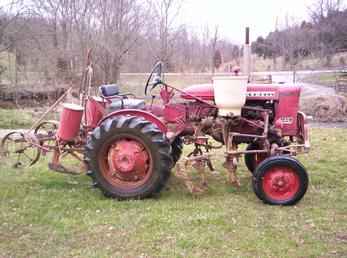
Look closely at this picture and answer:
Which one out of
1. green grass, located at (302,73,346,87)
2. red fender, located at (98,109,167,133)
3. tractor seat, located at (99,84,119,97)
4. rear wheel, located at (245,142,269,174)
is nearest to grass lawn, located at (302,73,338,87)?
green grass, located at (302,73,346,87)

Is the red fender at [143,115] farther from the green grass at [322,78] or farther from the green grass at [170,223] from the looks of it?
the green grass at [322,78]

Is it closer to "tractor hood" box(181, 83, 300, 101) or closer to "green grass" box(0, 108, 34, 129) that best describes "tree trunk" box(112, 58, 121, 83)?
"green grass" box(0, 108, 34, 129)

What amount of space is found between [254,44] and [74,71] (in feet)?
61.0

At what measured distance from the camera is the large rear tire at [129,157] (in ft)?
14.5

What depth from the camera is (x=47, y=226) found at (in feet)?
12.4

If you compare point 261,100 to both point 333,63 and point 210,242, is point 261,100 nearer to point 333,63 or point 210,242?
point 210,242

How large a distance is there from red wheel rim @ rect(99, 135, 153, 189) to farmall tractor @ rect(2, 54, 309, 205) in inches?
0.4

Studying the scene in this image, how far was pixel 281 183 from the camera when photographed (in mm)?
4289

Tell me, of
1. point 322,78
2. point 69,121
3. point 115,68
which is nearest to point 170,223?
point 69,121

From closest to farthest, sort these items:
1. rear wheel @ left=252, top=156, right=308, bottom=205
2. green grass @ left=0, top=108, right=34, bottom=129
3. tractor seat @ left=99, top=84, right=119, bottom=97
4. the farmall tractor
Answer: rear wheel @ left=252, top=156, right=308, bottom=205
the farmall tractor
tractor seat @ left=99, top=84, right=119, bottom=97
green grass @ left=0, top=108, right=34, bottom=129

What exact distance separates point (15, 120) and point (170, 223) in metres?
7.96

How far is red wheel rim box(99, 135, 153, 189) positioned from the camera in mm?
4469

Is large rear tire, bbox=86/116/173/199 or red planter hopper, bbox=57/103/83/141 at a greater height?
red planter hopper, bbox=57/103/83/141

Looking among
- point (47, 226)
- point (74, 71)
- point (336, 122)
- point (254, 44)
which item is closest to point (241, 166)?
point (47, 226)
